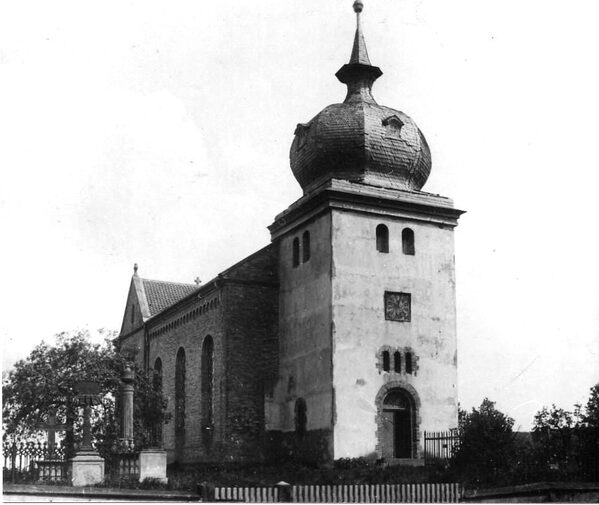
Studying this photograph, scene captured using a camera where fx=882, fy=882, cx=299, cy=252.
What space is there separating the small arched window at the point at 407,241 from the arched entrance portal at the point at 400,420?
5.51m

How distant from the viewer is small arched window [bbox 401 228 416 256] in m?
34.9

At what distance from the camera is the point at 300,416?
3450 cm

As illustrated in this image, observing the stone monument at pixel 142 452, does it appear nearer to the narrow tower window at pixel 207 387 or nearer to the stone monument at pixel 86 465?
the stone monument at pixel 86 465

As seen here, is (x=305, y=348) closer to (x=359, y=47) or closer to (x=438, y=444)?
(x=438, y=444)

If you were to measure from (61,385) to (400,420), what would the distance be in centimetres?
1285

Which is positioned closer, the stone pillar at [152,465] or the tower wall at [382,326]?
the stone pillar at [152,465]

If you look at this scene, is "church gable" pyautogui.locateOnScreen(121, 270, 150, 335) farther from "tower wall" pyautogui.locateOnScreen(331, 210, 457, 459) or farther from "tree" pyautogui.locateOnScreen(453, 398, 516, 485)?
"tree" pyautogui.locateOnScreen(453, 398, 516, 485)

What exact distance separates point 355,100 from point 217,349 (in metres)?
11.9

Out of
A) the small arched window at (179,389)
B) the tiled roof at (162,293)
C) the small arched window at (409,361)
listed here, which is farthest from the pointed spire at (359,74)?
the tiled roof at (162,293)

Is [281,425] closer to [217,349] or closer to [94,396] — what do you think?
[217,349]

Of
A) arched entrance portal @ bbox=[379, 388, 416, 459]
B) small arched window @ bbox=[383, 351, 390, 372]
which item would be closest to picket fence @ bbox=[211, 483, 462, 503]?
arched entrance portal @ bbox=[379, 388, 416, 459]

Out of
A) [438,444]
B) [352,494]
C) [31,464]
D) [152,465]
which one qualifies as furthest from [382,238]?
[31,464]

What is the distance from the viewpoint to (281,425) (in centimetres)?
3591

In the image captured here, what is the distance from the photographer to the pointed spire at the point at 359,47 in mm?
38469
